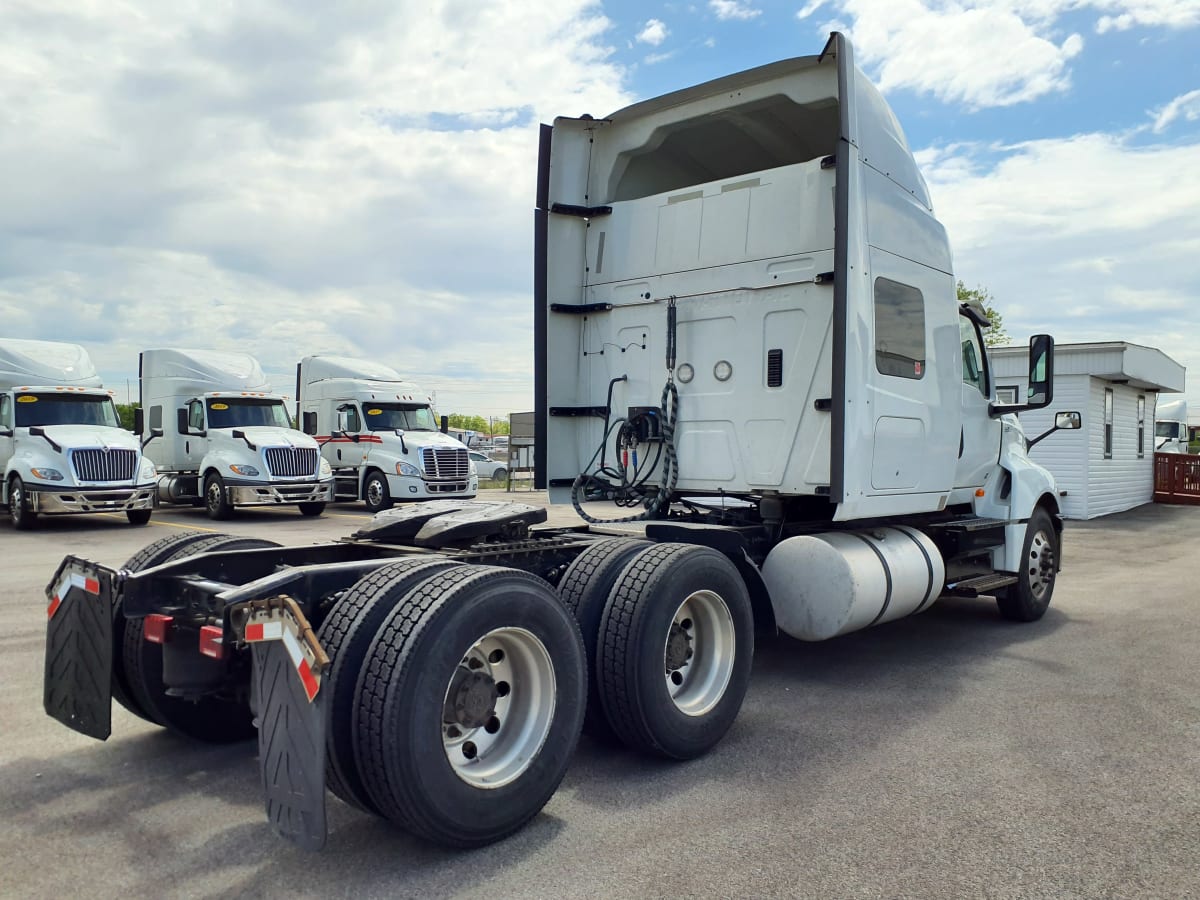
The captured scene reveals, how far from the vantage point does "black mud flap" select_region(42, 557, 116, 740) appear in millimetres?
3793

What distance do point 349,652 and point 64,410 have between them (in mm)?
15918

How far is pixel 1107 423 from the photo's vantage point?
2045 centimetres

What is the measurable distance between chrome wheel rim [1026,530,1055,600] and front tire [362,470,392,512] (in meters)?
13.8

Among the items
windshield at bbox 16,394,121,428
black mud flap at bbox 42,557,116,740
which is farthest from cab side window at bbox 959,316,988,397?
windshield at bbox 16,394,121,428

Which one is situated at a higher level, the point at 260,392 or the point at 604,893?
the point at 260,392

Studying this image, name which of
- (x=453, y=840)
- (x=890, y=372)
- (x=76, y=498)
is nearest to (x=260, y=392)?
(x=76, y=498)

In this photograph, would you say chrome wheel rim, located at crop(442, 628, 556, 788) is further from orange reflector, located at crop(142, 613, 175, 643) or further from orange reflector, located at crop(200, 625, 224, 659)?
orange reflector, located at crop(142, 613, 175, 643)

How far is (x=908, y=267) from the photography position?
611 cm

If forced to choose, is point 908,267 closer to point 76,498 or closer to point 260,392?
point 76,498

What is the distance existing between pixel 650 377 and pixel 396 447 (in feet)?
44.9

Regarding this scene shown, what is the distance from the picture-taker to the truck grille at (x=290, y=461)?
694 inches

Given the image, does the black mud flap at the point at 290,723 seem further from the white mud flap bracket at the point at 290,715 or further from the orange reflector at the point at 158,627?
the orange reflector at the point at 158,627

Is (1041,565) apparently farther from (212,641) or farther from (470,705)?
(212,641)

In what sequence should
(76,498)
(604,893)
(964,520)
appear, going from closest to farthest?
(604,893) → (964,520) → (76,498)
